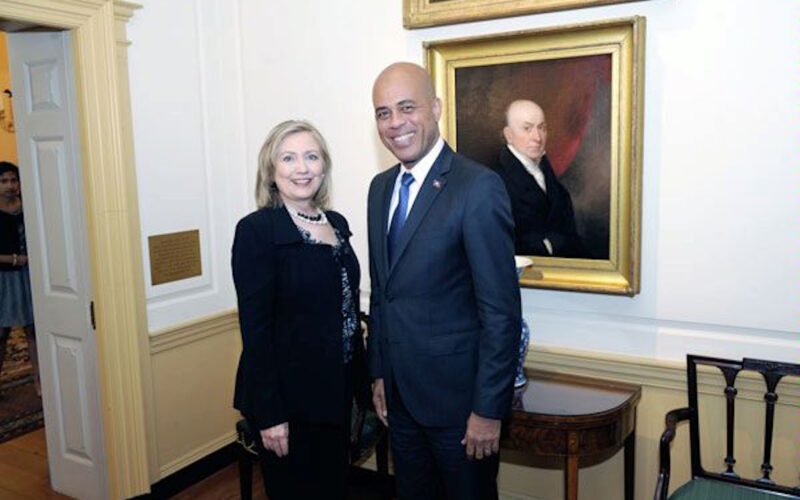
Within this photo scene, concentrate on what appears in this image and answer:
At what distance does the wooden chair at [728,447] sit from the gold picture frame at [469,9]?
4.40 feet

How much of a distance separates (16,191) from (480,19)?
3261mm

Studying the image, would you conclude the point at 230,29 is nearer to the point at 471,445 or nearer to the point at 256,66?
the point at 256,66

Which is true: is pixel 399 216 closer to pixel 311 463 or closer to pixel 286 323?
pixel 286 323

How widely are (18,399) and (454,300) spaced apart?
4.13 metres

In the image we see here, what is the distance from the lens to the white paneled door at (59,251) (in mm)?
2902

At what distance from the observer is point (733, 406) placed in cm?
228

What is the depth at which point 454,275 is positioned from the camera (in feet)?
5.99

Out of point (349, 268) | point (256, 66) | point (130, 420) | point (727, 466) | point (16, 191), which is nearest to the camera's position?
point (349, 268)

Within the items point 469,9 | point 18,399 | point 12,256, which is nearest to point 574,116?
point 469,9

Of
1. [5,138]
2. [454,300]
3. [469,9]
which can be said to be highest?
[469,9]

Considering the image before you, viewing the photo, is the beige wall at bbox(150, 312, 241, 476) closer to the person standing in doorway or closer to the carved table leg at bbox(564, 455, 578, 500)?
the person standing in doorway

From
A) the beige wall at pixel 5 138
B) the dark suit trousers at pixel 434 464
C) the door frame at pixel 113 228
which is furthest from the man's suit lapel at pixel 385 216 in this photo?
the beige wall at pixel 5 138

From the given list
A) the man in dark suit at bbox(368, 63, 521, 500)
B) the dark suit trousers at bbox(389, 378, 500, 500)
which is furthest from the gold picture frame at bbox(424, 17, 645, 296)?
the dark suit trousers at bbox(389, 378, 500, 500)

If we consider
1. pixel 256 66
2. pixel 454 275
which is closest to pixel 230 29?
pixel 256 66
